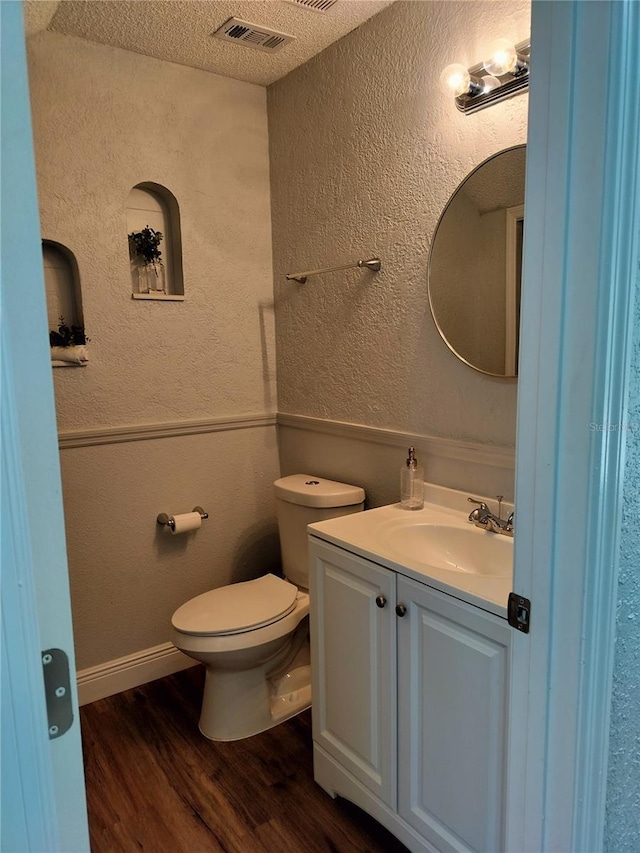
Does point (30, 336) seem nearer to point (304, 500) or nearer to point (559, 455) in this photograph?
point (559, 455)

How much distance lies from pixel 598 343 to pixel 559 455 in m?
0.16

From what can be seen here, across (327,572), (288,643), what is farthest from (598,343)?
(288,643)

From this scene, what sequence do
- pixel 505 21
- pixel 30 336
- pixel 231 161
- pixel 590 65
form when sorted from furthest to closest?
1. pixel 231 161
2. pixel 505 21
3. pixel 590 65
4. pixel 30 336

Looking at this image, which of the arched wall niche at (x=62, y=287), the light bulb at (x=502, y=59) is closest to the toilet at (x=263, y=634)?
the arched wall niche at (x=62, y=287)

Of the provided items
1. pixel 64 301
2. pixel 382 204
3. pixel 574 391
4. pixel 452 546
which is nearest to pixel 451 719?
pixel 452 546

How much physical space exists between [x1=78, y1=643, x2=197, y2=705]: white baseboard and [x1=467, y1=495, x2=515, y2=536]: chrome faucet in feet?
5.01

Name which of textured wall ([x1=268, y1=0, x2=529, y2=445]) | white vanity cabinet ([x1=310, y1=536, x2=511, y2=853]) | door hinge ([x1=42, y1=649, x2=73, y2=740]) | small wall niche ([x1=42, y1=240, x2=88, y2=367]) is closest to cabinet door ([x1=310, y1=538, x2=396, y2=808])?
white vanity cabinet ([x1=310, y1=536, x2=511, y2=853])

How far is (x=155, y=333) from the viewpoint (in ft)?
7.99

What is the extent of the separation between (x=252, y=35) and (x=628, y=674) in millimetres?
2249

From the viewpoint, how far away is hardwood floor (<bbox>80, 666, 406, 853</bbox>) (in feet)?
5.62

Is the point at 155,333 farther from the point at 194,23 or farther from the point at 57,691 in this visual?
the point at 57,691

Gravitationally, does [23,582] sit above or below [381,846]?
above

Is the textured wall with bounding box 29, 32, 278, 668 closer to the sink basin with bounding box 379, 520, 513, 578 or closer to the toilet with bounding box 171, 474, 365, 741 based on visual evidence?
the toilet with bounding box 171, 474, 365, 741

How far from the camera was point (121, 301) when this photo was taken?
234 cm
